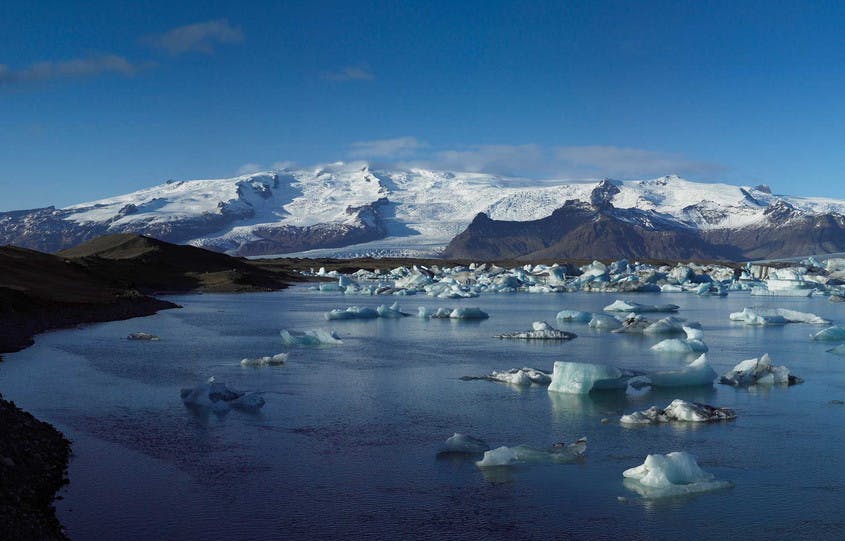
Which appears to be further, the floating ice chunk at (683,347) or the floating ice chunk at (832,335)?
the floating ice chunk at (832,335)

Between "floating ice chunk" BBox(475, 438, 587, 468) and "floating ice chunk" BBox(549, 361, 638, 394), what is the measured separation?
11.1 feet

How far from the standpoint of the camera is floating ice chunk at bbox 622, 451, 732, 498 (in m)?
7.61

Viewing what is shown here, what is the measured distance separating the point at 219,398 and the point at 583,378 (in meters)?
5.18

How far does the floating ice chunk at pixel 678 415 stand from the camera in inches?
409

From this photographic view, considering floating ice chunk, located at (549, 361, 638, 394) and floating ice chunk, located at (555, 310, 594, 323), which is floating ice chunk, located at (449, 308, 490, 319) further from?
floating ice chunk, located at (549, 361, 638, 394)

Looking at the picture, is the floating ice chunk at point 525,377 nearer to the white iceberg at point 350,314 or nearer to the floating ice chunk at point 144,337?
the floating ice chunk at point 144,337

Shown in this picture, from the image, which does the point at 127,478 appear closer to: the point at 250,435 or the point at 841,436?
the point at 250,435

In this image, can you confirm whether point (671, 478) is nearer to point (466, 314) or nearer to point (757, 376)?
point (757, 376)

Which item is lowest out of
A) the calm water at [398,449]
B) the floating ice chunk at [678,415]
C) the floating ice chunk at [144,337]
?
the calm water at [398,449]

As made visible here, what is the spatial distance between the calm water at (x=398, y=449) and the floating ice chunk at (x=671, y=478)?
13 centimetres

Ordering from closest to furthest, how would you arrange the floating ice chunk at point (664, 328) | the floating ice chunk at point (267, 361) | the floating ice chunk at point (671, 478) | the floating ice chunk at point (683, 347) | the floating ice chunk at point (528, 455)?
the floating ice chunk at point (671, 478)
the floating ice chunk at point (528, 455)
the floating ice chunk at point (267, 361)
the floating ice chunk at point (683, 347)
the floating ice chunk at point (664, 328)

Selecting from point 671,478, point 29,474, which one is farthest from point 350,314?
point 671,478

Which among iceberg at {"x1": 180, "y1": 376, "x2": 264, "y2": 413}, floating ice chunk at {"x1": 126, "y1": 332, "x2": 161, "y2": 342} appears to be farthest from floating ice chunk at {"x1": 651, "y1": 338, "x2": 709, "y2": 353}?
floating ice chunk at {"x1": 126, "y1": 332, "x2": 161, "y2": 342}

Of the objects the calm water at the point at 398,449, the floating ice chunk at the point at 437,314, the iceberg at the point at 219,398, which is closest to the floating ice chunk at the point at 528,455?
the calm water at the point at 398,449
